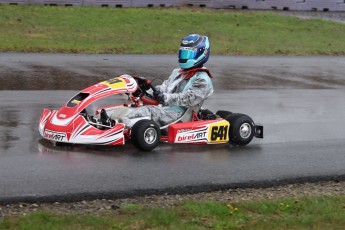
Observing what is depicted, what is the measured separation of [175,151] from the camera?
313 inches

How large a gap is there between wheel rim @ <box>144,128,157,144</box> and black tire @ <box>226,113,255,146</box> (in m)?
1.10

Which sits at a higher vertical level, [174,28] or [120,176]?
[174,28]

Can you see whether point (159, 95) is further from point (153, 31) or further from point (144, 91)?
point (153, 31)

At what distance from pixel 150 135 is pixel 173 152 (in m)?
0.38

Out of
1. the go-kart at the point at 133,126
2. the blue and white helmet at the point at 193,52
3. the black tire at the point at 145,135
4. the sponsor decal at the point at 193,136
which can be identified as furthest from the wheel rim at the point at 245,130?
the black tire at the point at 145,135

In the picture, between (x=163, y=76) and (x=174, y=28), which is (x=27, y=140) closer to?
(x=163, y=76)

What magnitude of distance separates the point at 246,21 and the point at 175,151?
19.9 m

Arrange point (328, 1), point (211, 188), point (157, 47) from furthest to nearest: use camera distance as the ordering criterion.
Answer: point (328, 1) → point (157, 47) → point (211, 188)

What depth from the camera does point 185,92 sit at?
8.20 metres

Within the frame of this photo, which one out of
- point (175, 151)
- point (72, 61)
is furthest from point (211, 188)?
point (72, 61)

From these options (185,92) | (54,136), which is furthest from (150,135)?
(54,136)

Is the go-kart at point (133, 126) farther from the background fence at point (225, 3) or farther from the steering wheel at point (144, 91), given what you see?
the background fence at point (225, 3)

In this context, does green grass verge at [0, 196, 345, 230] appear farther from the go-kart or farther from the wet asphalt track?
the go-kart

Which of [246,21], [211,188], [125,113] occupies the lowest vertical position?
[211,188]
